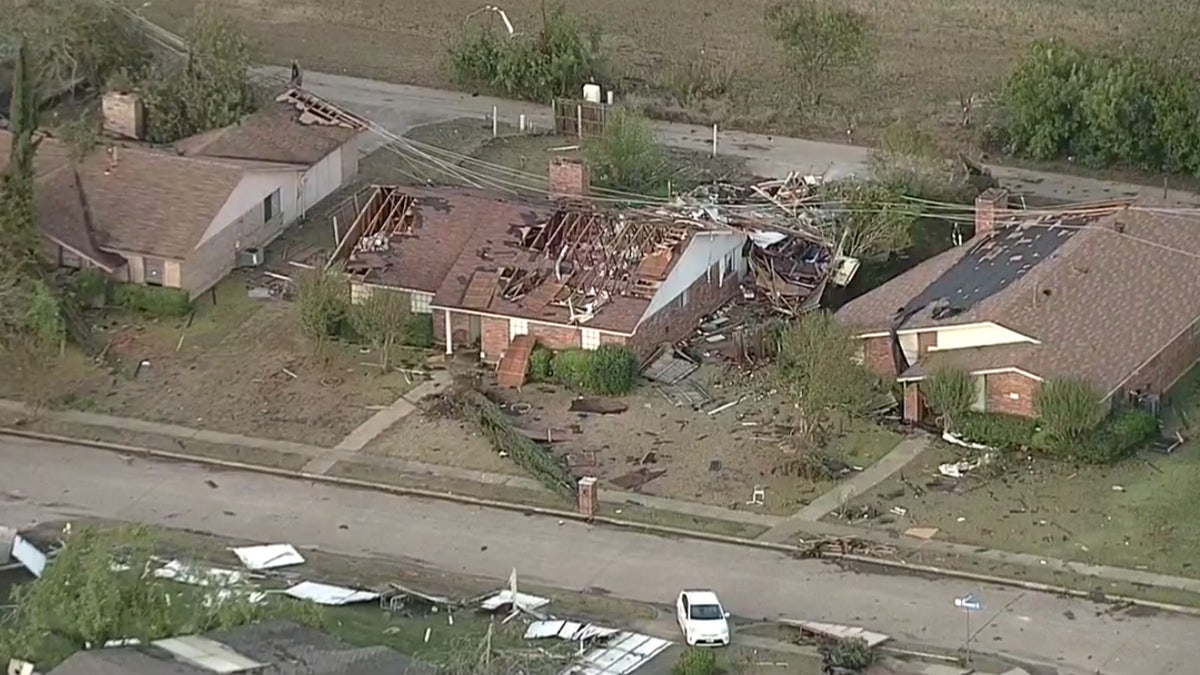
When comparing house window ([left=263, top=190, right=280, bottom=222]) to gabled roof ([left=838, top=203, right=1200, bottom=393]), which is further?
house window ([left=263, top=190, right=280, bottom=222])

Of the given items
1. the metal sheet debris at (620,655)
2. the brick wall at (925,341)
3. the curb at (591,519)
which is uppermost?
the brick wall at (925,341)

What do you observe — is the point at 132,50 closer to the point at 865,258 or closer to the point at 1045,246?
the point at 865,258

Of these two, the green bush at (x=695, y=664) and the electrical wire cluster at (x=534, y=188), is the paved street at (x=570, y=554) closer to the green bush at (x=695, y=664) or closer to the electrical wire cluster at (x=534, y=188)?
the green bush at (x=695, y=664)

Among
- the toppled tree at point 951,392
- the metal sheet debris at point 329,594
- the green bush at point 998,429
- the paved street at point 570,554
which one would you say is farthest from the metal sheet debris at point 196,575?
the green bush at point 998,429

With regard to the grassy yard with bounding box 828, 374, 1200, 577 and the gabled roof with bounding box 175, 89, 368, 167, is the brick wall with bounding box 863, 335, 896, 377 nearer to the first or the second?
the grassy yard with bounding box 828, 374, 1200, 577

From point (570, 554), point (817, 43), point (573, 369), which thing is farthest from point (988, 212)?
point (817, 43)

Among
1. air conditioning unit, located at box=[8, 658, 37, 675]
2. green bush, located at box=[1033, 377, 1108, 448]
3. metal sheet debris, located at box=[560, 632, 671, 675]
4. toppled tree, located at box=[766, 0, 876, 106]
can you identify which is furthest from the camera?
→ toppled tree, located at box=[766, 0, 876, 106]

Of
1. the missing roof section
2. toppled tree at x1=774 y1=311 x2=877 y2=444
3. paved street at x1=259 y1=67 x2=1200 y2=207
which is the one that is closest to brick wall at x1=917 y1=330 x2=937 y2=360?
the missing roof section
